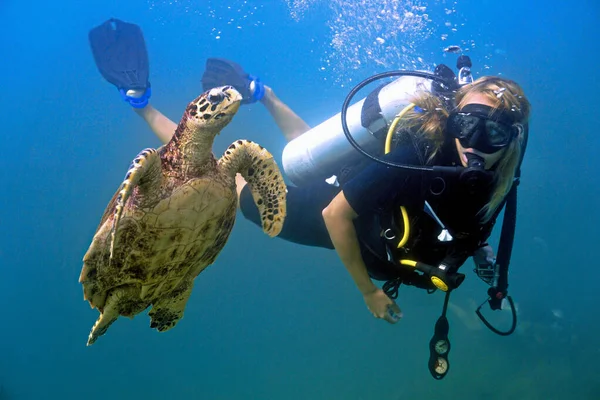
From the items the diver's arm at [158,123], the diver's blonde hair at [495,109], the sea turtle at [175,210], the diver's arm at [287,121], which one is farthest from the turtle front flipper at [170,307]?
the diver's arm at [287,121]

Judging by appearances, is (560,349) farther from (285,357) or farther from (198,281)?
(198,281)

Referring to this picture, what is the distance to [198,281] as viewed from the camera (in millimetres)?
19516

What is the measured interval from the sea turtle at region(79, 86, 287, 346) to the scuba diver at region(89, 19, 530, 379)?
711 millimetres

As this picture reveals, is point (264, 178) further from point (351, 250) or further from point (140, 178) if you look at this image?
point (140, 178)

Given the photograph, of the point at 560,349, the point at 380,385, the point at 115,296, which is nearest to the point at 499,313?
the point at 560,349

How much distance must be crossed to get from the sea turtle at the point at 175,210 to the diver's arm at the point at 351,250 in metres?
0.45

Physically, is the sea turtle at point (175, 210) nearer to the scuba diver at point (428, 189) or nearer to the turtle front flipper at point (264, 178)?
the turtle front flipper at point (264, 178)

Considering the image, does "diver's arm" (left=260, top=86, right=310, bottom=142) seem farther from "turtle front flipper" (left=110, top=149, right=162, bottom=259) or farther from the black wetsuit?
"turtle front flipper" (left=110, top=149, right=162, bottom=259)

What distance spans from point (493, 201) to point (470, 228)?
241 mm

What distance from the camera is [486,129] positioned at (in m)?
2.23

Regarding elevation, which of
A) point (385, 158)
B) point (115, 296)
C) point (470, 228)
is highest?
point (115, 296)

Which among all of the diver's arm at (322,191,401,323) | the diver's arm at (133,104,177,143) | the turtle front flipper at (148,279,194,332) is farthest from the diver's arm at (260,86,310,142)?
the diver's arm at (322,191,401,323)

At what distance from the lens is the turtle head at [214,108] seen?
2.25 metres

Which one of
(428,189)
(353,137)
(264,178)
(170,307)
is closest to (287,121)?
(353,137)
